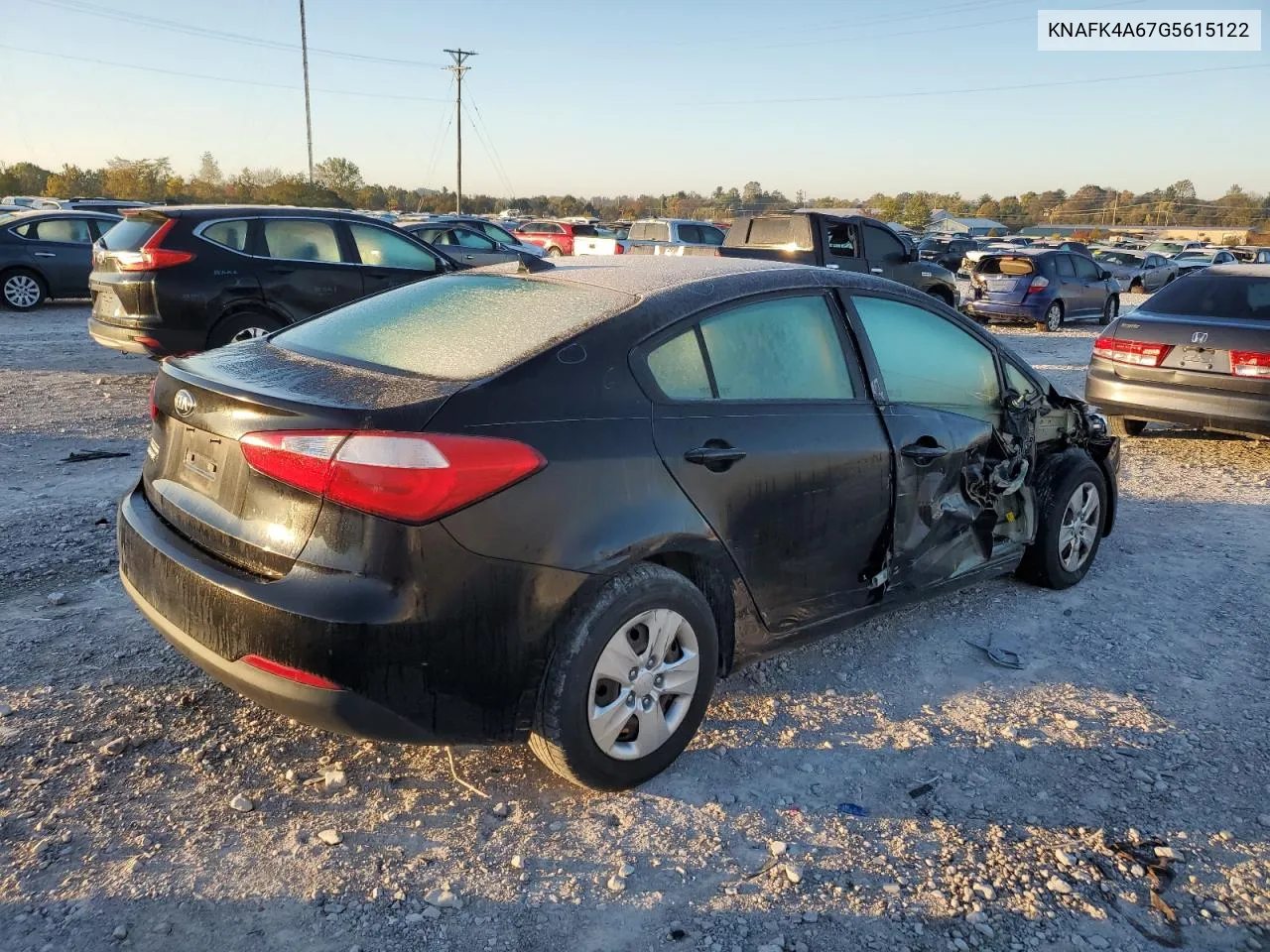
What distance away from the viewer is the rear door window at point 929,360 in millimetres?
3805

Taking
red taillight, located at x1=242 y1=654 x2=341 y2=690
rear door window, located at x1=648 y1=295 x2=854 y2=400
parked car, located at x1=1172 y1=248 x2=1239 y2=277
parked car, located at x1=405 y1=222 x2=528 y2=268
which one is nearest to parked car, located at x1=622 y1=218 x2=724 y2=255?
parked car, located at x1=405 y1=222 x2=528 y2=268

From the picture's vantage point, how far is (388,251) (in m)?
9.81

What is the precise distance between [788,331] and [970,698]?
1.57 m

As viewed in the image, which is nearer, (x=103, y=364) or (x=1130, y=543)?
(x=1130, y=543)

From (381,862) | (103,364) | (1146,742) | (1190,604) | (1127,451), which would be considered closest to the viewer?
(381,862)

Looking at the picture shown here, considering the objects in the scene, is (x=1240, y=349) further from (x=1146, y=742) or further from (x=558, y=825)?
(x=558, y=825)

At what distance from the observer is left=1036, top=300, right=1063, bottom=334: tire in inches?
682

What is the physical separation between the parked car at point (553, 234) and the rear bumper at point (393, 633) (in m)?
22.1

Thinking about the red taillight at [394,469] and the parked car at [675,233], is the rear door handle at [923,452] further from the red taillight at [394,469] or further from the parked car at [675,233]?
the parked car at [675,233]

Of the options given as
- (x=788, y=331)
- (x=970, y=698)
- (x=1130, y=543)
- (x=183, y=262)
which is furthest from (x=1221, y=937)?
(x=183, y=262)

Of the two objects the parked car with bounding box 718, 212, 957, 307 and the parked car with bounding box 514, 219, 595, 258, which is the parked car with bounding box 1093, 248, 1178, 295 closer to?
the parked car with bounding box 514, 219, 595, 258

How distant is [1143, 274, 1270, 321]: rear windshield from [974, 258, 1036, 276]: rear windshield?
9.42m

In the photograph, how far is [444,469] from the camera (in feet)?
8.20

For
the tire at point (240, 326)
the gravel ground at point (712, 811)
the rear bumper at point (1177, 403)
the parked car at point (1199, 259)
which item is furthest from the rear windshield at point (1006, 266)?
the parked car at point (1199, 259)
